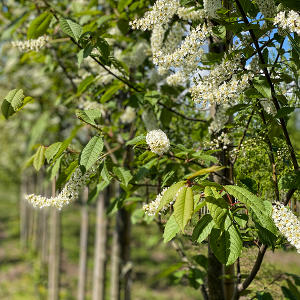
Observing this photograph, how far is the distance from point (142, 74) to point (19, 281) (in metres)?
12.1

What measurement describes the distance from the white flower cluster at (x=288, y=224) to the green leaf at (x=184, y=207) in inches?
13.6

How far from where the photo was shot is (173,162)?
189 cm

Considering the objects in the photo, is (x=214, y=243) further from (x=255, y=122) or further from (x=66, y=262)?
(x=66, y=262)

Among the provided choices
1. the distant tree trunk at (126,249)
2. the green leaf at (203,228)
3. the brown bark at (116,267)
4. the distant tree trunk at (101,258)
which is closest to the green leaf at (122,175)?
the green leaf at (203,228)

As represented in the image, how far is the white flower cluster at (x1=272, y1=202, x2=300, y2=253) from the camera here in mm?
1030

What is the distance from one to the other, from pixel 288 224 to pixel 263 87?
1.71 feet

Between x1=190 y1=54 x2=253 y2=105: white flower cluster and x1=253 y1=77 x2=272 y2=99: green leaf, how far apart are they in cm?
3

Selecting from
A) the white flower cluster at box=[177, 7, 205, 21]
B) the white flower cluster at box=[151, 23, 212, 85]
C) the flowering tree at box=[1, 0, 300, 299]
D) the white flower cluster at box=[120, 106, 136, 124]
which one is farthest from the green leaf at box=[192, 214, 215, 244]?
the white flower cluster at box=[120, 106, 136, 124]

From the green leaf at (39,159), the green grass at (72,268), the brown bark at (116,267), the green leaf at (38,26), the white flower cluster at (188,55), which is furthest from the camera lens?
the green grass at (72,268)

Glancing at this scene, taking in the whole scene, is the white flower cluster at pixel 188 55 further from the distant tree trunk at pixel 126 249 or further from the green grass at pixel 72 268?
the green grass at pixel 72 268

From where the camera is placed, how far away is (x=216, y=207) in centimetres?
100

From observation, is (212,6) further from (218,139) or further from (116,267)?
(116,267)

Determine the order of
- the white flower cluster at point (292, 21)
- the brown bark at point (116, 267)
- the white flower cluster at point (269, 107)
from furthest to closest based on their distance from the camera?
the brown bark at point (116, 267) < the white flower cluster at point (269, 107) < the white flower cluster at point (292, 21)

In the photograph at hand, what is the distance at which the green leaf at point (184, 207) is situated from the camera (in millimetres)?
925
